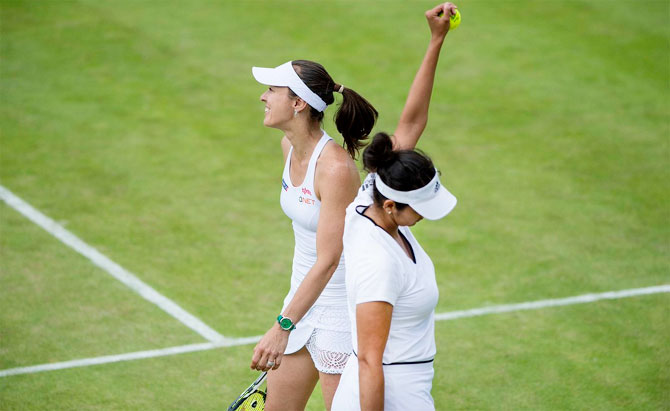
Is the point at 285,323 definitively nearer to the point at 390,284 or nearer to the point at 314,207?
the point at 314,207

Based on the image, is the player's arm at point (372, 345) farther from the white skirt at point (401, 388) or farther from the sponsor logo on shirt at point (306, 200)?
the sponsor logo on shirt at point (306, 200)

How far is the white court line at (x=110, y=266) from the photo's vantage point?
7.59 m

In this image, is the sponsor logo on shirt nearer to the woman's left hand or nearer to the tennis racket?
the woman's left hand

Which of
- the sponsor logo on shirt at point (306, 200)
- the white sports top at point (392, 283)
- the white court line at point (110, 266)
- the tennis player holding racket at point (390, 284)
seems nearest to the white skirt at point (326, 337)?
the sponsor logo on shirt at point (306, 200)

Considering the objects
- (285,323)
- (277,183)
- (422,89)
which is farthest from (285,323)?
(277,183)

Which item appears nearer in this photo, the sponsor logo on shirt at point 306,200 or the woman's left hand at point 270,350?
the woman's left hand at point 270,350

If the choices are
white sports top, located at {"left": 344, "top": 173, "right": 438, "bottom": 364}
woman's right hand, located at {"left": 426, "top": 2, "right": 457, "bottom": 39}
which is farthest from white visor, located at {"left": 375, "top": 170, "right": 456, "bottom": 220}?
woman's right hand, located at {"left": 426, "top": 2, "right": 457, "bottom": 39}

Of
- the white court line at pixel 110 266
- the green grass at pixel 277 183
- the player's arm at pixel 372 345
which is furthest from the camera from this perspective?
the white court line at pixel 110 266

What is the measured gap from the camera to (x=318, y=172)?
490cm

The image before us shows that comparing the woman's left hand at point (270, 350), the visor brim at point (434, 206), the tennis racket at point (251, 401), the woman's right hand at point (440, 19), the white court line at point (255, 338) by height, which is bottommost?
the white court line at point (255, 338)

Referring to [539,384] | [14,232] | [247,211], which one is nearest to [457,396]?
[539,384]

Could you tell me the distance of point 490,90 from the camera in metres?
13.0

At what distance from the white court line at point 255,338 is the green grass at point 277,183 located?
96mm

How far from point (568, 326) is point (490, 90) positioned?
6.06 m
